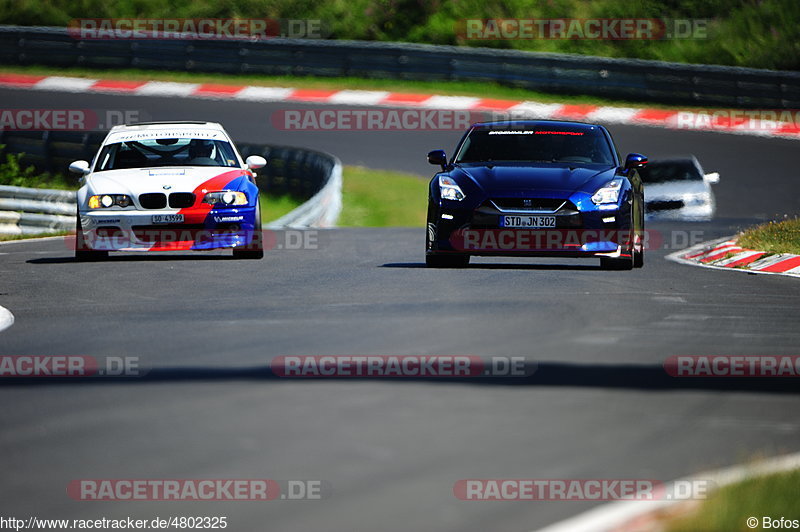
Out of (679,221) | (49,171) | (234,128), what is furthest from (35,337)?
(234,128)

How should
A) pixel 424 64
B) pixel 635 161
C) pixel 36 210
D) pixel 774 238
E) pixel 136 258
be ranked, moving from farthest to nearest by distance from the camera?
pixel 424 64, pixel 36 210, pixel 774 238, pixel 136 258, pixel 635 161

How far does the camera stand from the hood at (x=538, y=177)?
42.8 feet

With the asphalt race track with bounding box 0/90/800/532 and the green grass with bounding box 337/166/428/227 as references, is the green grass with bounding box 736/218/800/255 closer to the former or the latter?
the asphalt race track with bounding box 0/90/800/532

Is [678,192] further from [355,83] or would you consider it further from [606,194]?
[355,83]

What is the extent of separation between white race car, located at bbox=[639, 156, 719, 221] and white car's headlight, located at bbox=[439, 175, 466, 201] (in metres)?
10.4

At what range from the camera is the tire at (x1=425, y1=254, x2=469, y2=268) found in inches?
551

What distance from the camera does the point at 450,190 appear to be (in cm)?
1320

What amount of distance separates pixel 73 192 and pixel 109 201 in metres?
5.99

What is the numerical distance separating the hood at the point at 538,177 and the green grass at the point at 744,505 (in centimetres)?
776

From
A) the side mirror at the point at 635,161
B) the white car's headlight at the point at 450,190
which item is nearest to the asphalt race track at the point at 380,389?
the white car's headlight at the point at 450,190

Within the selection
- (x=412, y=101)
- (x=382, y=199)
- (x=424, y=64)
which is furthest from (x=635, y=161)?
(x=424, y=64)

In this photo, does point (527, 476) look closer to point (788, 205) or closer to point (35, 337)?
point (35, 337)

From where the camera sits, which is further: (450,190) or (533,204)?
(450,190)

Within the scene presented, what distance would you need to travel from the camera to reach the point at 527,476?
5445mm
